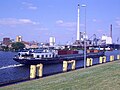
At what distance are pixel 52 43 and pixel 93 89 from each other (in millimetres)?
142291

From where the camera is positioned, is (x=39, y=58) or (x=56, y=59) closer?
(x=39, y=58)

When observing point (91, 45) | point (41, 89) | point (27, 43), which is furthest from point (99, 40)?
point (41, 89)

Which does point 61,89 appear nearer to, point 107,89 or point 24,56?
point 107,89

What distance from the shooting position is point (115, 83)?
42.0ft

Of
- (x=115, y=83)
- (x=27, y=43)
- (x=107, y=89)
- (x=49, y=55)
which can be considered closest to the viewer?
(x=107, y=89)

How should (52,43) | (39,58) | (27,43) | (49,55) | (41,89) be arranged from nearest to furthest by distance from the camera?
(41,89)
(39,58)
(49,55)
(52,43)
(27,43)

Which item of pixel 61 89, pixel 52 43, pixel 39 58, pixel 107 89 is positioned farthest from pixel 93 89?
pixel 52 43

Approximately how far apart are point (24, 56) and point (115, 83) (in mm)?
57748

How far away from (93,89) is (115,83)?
1.18 m

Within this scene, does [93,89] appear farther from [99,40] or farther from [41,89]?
[99,40]

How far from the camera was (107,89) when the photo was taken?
11789mm

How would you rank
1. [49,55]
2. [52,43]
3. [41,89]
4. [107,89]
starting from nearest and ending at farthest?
[107,89], [41,89], [49,55], [52,43]

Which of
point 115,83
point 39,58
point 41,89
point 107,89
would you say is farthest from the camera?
point 39,58

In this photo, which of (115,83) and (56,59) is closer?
(115,83)
